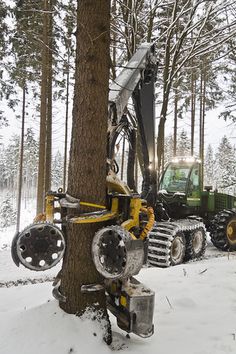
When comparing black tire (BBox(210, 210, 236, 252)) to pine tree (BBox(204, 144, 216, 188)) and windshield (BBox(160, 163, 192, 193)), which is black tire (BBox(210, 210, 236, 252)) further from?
pine tree (BBox(204, 144, 216, 188))

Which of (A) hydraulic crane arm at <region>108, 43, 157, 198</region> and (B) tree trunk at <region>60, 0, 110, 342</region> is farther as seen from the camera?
(A) hydraulic crane arm at <region>108, 43, 157, 198</region>

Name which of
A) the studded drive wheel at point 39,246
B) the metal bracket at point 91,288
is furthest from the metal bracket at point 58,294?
the studded drive wheel at point 39,246

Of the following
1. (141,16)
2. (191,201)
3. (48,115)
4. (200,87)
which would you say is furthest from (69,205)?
(200,87)

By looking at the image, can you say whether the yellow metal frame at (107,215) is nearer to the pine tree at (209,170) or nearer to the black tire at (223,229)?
the black tire at (223,229)

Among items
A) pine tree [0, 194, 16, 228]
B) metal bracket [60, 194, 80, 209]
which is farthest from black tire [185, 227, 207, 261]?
pine tree [0, 194, 16, 228]

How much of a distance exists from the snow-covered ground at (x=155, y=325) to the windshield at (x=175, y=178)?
513cm

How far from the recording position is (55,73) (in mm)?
19188

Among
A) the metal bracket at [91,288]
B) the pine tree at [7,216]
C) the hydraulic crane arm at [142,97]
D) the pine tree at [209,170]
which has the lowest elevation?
the pine tree at [7,216]

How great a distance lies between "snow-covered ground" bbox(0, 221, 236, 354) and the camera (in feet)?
11.6

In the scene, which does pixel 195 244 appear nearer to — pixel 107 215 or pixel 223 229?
pixel 223 229

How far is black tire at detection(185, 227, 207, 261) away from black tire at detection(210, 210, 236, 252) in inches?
54.4

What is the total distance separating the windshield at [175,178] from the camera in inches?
435

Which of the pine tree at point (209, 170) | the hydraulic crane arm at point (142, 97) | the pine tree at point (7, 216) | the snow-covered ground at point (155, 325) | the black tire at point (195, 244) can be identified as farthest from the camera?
the pine tree at point (209, 170)

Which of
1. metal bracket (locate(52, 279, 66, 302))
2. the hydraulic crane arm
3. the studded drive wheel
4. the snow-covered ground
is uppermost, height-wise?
the hydraulic crane arm
